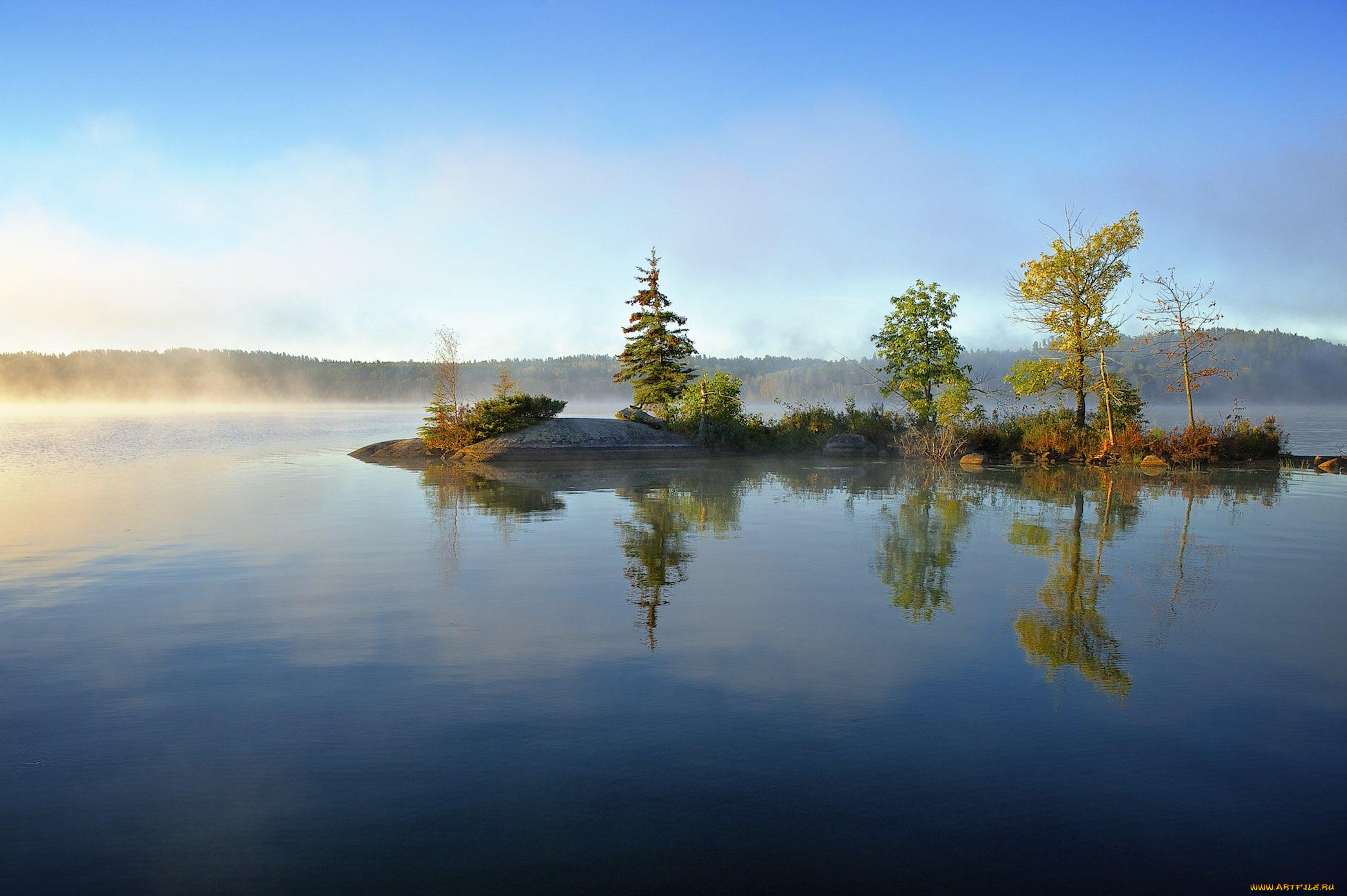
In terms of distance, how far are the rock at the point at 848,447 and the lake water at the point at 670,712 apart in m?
14.8

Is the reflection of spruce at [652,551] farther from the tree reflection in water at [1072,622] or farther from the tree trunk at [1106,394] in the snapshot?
the tree trunk at [1106,394]

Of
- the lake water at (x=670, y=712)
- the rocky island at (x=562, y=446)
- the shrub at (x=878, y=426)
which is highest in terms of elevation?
the shrub at (x=878, y=426)

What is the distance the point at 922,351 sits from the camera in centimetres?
2553

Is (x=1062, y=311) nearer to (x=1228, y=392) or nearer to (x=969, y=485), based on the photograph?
(x=969, y=485)

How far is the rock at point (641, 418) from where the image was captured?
86.9 ft

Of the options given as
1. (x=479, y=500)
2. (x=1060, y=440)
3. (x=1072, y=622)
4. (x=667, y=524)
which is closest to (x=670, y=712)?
(x=1072, y=622)

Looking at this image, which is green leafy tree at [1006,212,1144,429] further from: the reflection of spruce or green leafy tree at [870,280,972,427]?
the reflection of spruce

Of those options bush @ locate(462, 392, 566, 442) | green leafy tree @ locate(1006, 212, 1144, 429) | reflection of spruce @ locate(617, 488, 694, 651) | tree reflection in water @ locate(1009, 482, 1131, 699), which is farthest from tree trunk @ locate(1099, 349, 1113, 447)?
bush @ locate(462, 392, 566, 442)

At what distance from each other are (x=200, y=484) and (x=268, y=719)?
43.4 feet

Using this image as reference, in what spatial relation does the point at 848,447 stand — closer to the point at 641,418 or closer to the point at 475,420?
the point at 641,418

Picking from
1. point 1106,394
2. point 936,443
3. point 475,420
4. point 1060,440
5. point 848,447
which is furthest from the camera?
point 848,447

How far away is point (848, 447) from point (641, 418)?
6.50 meters

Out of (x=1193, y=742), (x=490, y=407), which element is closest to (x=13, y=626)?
(x=1193, y=742)

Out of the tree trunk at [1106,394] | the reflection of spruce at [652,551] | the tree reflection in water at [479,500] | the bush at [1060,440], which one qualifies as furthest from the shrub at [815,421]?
the reflection of spruce at [652,551]
